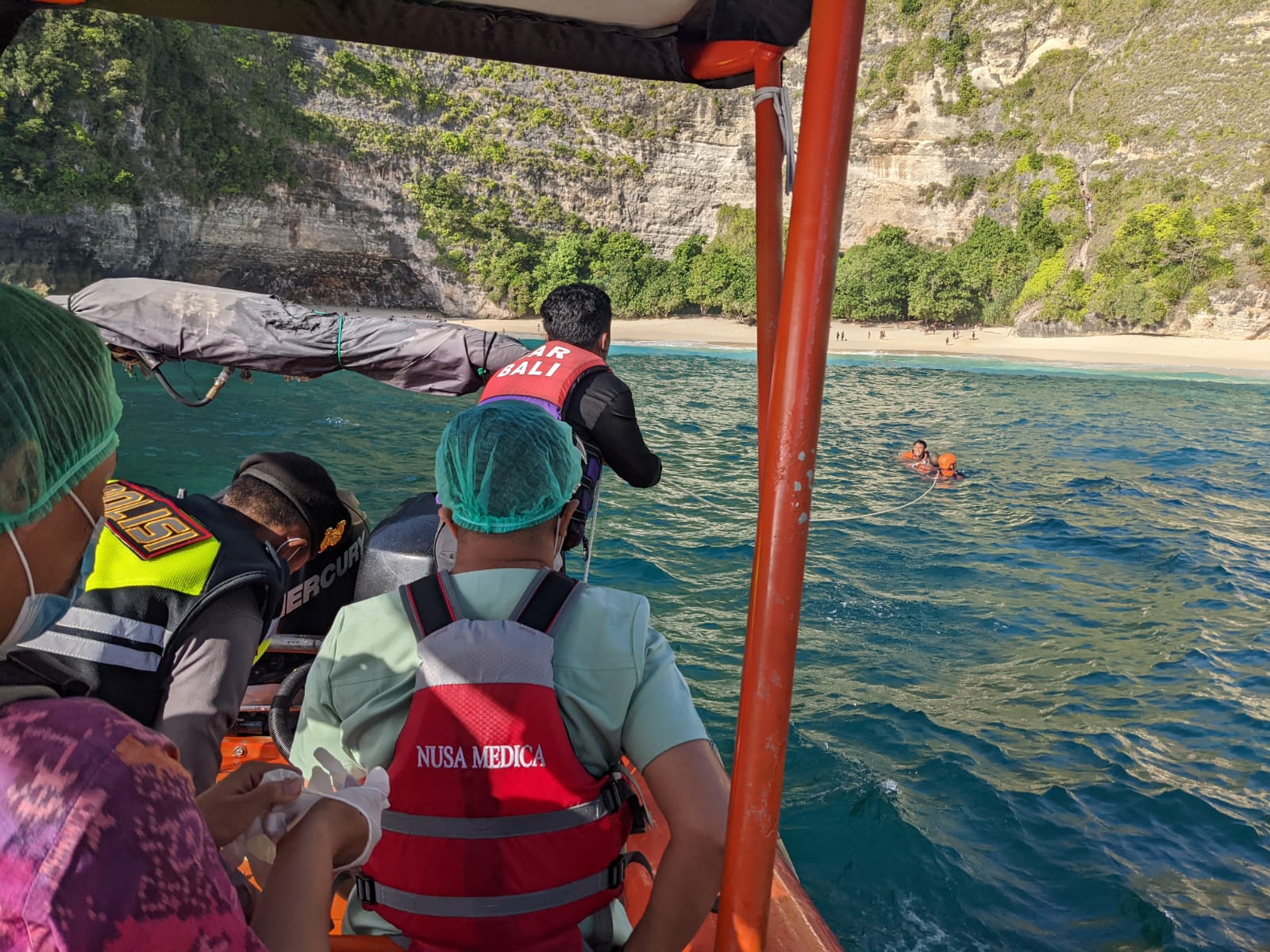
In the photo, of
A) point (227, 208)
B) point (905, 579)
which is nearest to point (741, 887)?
point (905, 579)

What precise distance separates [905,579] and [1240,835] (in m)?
4.18

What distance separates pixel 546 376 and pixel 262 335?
3.28 ft

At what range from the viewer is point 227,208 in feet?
126

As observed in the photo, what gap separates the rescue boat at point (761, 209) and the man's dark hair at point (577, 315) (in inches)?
32.8

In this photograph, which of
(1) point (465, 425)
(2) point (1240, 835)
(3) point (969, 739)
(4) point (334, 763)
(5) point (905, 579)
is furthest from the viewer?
(5) point (905, 579)

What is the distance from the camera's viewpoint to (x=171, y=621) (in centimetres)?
179

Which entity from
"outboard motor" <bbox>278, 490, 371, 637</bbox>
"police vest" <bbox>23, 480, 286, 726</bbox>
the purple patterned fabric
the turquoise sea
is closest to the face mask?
the purple patterned fabric

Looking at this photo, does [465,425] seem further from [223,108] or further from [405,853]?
[223,108]

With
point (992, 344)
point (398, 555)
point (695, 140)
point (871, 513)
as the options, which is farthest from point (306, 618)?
point (695, 140)

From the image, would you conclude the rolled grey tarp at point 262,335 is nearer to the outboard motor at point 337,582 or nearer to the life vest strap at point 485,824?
the outboard motor at point 337,582

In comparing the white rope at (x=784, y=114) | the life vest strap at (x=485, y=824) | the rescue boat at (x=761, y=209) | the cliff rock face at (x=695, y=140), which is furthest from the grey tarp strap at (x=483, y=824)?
the cliff rock face at (x=695, y=140)

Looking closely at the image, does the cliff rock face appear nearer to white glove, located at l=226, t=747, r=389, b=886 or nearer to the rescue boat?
the rescue boat

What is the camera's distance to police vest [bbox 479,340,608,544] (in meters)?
2.97

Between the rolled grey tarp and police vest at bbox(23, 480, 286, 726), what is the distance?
1193 millimetres
